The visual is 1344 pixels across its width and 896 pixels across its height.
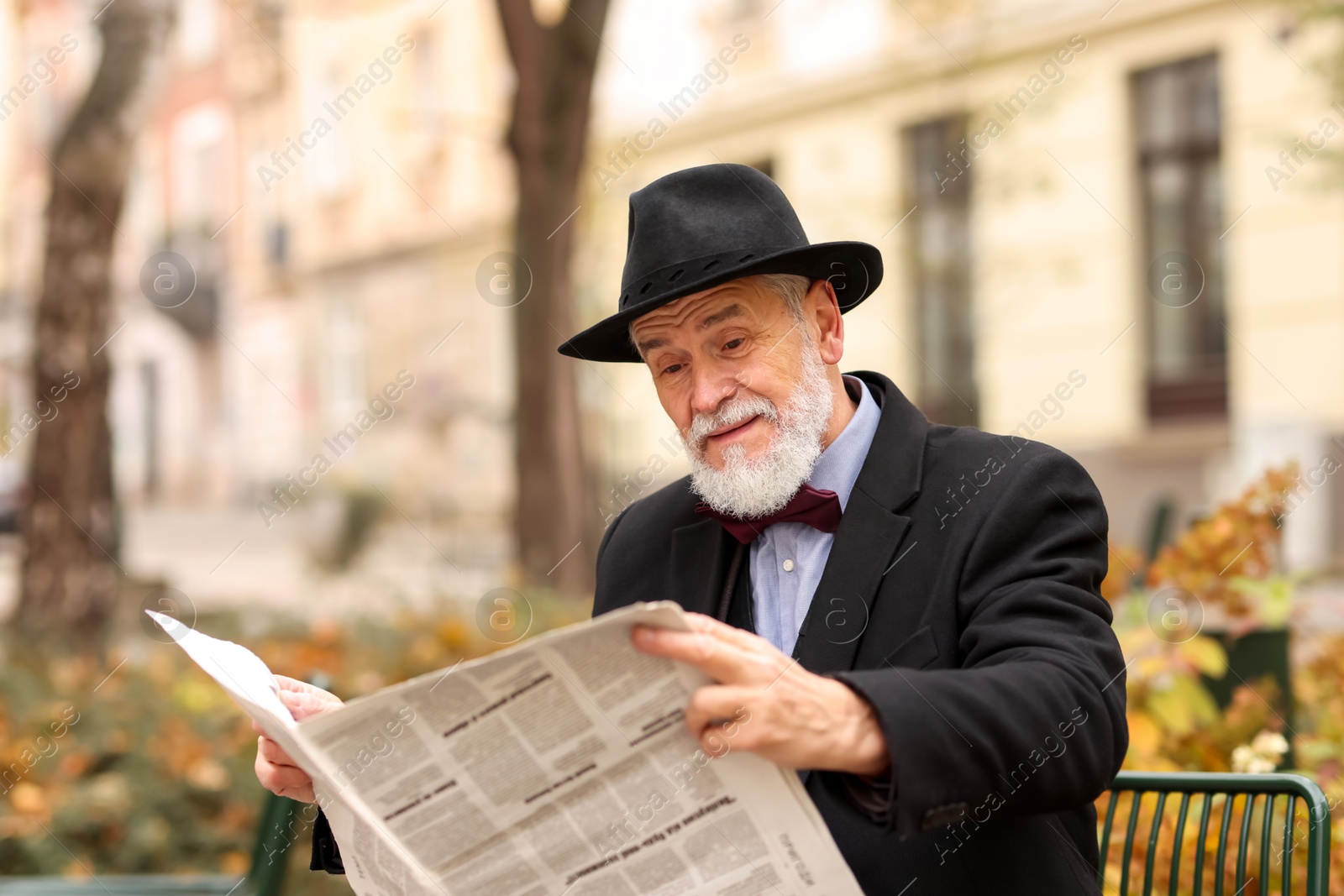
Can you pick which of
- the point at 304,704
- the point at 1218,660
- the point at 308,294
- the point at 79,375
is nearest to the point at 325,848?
the point at 304,704

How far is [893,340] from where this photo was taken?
14820 mm

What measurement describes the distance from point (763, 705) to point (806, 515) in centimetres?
79

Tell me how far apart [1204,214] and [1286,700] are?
10.0 metres

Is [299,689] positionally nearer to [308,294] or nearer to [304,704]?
[304,704]

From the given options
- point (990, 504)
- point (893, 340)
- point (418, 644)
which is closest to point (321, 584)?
point (418, 644)

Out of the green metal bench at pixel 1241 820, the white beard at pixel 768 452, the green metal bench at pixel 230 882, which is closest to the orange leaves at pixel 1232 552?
the green metal bench at pixel 1241 820

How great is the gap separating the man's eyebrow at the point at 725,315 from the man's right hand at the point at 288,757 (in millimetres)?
791

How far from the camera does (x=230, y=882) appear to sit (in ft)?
10.3

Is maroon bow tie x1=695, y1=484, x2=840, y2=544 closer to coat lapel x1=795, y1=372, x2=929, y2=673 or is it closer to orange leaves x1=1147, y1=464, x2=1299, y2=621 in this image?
coat lapel x1=795, y1=372, x2=929, y2=673

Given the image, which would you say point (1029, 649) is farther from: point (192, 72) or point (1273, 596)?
point (192, 72)

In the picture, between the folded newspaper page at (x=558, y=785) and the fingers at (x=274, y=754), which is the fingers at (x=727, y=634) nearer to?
the folded newspaper page at (x=558, y=785)

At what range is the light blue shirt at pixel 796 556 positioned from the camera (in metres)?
2.12

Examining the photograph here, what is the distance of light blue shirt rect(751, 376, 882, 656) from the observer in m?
2.12

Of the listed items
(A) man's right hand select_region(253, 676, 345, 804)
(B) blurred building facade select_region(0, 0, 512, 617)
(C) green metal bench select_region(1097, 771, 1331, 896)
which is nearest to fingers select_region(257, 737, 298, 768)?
(A) man's right hand select_region(253, 676, 345, 804)
